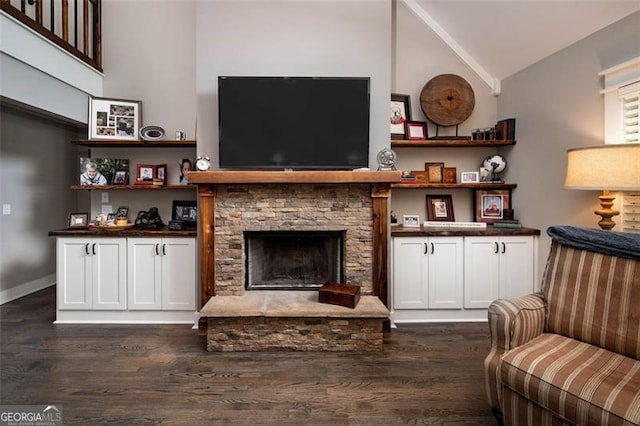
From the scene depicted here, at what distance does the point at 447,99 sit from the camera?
362cm

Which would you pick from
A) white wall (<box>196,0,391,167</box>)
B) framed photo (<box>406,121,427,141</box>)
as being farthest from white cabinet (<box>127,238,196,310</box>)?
framed photo (<box>406,121,427,141</box>)

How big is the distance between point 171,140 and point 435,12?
3046 millimetres

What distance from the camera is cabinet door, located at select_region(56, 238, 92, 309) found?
324 centimetres

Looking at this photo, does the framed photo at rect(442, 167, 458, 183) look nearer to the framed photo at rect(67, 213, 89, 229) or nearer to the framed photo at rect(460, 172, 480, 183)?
the framed photo at rect(460, 172, 480, 183)

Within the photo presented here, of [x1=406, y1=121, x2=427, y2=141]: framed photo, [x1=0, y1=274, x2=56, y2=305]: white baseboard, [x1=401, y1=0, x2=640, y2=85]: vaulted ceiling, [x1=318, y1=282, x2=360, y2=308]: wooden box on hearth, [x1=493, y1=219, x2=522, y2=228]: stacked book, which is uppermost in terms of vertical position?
[x1=401, y1=0, x2=640, y2=85]: vaulted ceiling

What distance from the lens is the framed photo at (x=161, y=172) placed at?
12.1ft

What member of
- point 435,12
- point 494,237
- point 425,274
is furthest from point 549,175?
point 435,12

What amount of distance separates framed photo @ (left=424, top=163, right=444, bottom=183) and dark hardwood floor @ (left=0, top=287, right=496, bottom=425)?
4.98 ft

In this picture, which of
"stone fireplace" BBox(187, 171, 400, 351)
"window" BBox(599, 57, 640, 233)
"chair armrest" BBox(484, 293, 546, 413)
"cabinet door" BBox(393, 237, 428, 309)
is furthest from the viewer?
"cabinet door" BBox(393, 237, 428, 309)

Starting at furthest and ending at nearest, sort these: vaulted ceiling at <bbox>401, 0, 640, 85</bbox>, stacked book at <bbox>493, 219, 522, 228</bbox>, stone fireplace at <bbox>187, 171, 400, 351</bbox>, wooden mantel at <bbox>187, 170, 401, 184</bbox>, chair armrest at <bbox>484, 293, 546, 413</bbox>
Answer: stacked book at <bbox>493, 219, 522, 228</bbox>
wooden mantel at <bbox>187, 170, 401, 184</bbox>
stone fireplace at <bbox>187, 171, 400, 351</bbox>
vaulted ceiling at <bbox>401, 0, 640, 85</bbox>
chair armrest at <bbox>484, 293, 546, 413</bbox>

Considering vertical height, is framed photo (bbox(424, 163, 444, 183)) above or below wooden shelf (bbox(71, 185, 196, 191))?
above

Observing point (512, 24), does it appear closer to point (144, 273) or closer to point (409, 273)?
point (409, 273)

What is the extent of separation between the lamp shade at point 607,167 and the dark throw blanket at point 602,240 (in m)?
0.39

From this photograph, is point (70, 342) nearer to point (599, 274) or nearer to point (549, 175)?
point (599, 274)
